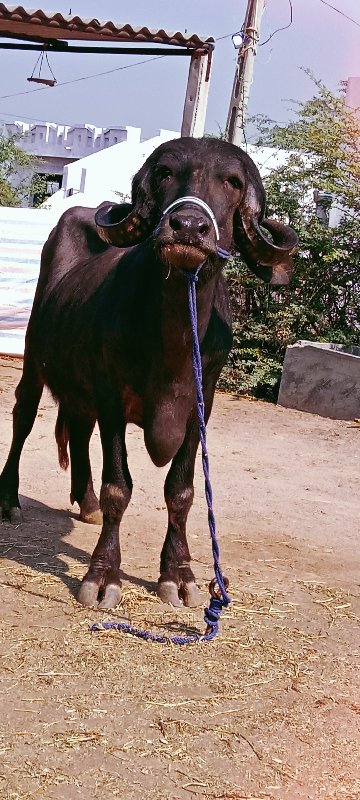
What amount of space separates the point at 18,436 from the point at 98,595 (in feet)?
6.06

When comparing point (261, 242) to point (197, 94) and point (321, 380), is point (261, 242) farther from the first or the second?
point (197, 94)

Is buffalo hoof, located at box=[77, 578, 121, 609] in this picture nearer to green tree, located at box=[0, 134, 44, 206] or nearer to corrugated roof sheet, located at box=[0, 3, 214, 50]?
corrugated roof sheet, located at box=[0, 3, 214, 50]

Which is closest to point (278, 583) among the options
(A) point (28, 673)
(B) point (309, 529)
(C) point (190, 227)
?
(B) point (309, 529)

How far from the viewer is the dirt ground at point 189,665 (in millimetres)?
3289

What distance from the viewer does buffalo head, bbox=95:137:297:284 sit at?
13.3 feet

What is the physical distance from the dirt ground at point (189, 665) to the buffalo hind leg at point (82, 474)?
3.8 inches

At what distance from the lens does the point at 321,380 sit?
36.8 feet

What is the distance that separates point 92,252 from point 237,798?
400 centimetres

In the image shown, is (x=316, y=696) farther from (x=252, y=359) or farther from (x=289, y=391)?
(x=252, y=359)

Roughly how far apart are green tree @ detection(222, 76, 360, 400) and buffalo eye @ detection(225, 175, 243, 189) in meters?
7.36

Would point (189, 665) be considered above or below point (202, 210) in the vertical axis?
below

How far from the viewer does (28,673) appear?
3.96m

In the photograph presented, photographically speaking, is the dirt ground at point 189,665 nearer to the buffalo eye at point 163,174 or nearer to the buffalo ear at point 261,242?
the buffalo ear at point 261,242

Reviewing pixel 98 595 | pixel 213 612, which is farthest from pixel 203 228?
pixel 98 595
